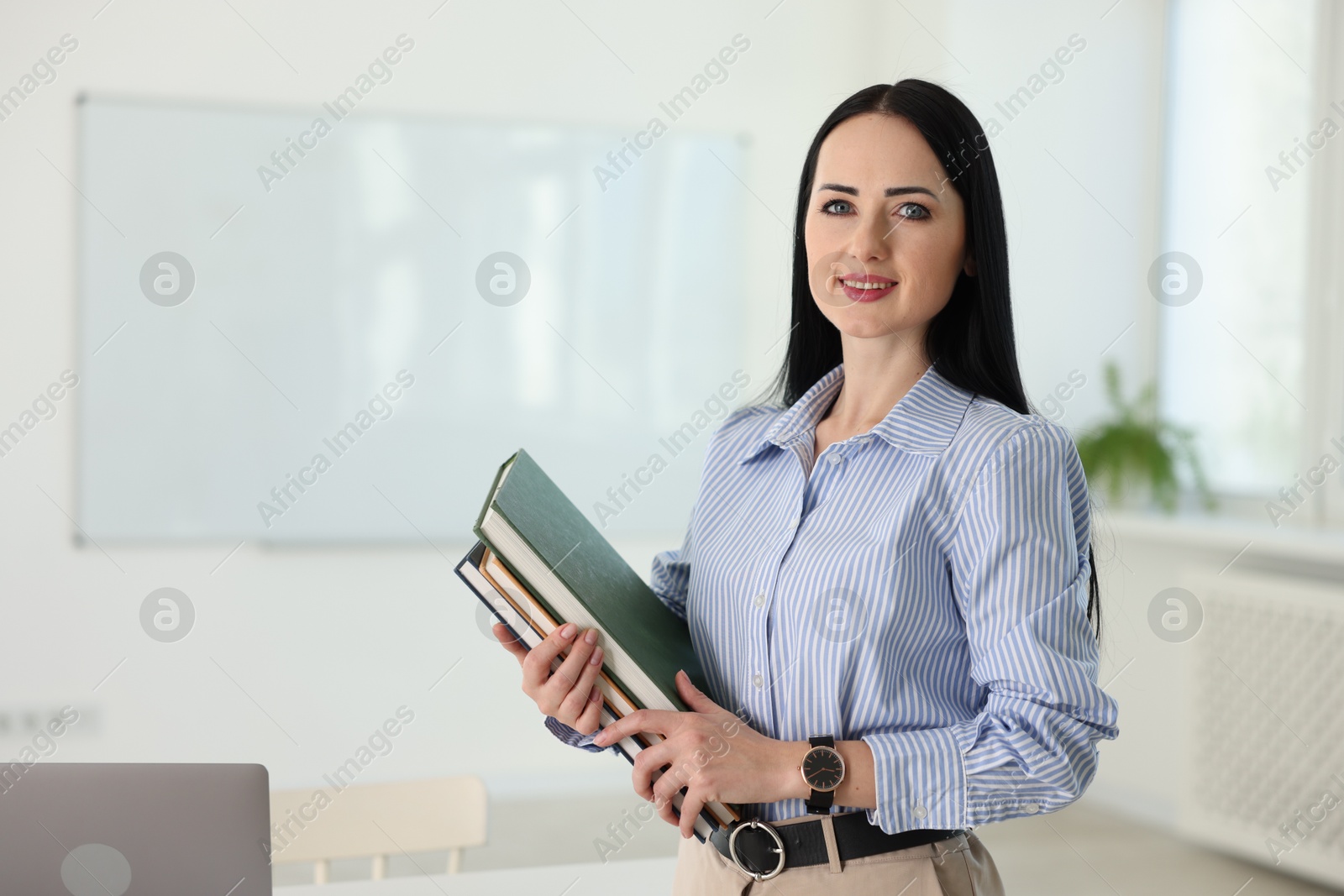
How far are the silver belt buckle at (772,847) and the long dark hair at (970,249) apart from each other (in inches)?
15.8

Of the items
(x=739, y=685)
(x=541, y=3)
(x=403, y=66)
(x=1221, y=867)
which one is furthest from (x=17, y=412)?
(x=1221, y=867)

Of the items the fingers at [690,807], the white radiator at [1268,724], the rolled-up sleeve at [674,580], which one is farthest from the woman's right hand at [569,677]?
the white radiator at [1268,724]

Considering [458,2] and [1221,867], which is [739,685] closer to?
[1221,867]

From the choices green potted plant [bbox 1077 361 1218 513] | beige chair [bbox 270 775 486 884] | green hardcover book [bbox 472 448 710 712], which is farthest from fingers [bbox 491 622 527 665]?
green potted plant [bbox 1077 361 1218 513]

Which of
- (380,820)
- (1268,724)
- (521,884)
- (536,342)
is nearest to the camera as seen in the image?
(521,884)

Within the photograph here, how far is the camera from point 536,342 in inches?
151

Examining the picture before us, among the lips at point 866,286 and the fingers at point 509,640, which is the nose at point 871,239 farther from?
the fingers at point 509,640

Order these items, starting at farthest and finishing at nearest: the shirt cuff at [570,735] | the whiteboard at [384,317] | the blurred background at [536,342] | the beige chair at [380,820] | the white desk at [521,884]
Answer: the whiteboard at [384,317], the blurred background at [536,342], the beige chair at [380,820], the white desk at [521,884], the shirt cuff at [570,735]

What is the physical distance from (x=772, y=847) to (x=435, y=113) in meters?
3.20

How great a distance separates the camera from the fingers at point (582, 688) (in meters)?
1.02

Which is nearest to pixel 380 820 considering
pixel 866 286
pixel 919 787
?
pixel 919 787

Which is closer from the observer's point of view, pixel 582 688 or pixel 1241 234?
pixel 582 688

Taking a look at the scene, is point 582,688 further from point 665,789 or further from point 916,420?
point 916,420

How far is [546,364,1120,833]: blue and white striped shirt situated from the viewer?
3.19 ft
